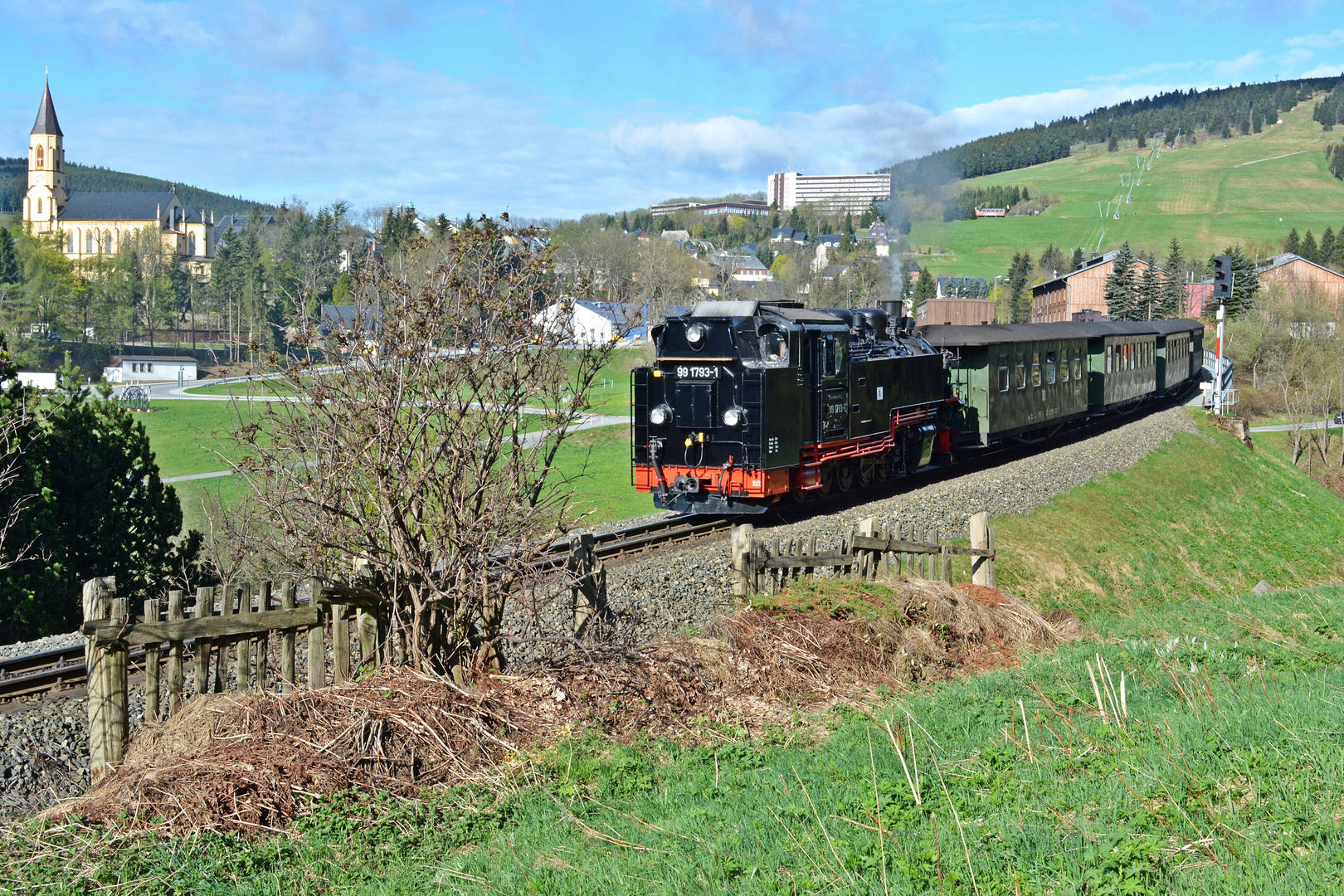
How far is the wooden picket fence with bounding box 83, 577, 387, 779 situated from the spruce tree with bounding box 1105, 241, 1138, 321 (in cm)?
8763

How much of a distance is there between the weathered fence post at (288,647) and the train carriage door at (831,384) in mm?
11957

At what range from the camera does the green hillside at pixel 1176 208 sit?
438ft

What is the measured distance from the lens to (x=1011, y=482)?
22578 millimetres

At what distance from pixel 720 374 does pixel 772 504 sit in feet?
8.19

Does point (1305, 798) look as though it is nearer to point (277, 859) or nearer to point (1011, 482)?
point (277, 859)

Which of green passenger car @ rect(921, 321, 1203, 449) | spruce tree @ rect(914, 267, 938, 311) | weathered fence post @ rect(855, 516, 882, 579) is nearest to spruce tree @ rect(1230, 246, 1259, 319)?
spruce tree @ rect(914, 267, 938, 311)

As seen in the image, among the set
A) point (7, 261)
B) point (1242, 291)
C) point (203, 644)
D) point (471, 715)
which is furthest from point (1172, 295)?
point (7, 261)

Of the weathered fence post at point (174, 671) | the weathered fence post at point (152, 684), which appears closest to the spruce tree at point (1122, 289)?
the weathered fence post at point (174, 671)

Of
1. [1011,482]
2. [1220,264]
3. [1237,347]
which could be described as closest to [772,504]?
[1011,482]

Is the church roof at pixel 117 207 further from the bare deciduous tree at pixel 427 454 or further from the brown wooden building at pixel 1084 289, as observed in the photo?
the bare deciduous tree at pixel 427 454

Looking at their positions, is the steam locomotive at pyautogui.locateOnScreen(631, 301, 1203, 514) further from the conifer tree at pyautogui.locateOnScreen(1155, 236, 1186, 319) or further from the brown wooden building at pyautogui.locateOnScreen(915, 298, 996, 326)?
the conifer tree at pyautogui.locateOnScreen(1155, 236, 1186, 319)

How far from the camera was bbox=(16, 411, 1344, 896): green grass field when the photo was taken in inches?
184

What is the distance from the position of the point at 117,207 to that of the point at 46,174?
10.3 meters

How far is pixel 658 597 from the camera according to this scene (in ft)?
40.7
